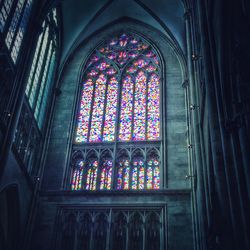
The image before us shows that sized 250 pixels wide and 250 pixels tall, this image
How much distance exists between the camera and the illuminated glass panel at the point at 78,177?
17297mm

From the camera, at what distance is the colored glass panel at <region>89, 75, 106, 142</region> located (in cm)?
1877

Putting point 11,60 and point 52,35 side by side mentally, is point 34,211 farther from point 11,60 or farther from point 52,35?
point 52,35

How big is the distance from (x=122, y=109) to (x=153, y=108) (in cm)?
138

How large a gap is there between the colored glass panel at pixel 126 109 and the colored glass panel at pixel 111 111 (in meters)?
0.36

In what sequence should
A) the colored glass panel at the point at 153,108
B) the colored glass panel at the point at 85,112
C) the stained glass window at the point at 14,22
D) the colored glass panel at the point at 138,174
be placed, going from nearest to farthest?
the stained glass window at the point at 14,22 < the colored glass panel at the point at 138,174 < the colored glass panel at the point at 153,108 < the colored glass panel at the point at 85,112

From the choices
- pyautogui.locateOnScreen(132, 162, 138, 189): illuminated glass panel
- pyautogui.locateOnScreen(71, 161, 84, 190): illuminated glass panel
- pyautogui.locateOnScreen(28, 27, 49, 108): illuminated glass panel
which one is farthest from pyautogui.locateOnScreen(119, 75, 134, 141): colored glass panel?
pyautogui.locateOnScreen(28, 27, 49, 108): illuminated glass panel

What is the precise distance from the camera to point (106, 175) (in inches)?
685

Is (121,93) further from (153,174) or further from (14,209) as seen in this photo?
(14,209)

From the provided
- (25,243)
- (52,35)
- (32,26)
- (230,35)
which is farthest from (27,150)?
(230,35)

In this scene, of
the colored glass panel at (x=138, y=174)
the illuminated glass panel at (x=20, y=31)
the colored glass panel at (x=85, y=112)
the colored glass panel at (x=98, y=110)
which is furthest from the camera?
the colored glass panel at (x=85, y=112)

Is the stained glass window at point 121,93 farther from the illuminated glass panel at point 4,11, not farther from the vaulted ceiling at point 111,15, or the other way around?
the illuminated glass panel at point 4,11

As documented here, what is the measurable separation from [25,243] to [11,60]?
6468 mm

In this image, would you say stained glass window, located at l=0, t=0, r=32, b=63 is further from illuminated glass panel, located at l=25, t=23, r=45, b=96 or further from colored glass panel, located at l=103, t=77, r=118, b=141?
colored glass panel, located at l=103, t=77, r=118, b=141

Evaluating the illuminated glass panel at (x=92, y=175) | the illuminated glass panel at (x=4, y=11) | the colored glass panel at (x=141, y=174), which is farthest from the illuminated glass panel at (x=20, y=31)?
the colored glass panel at (x=141, y=174)
